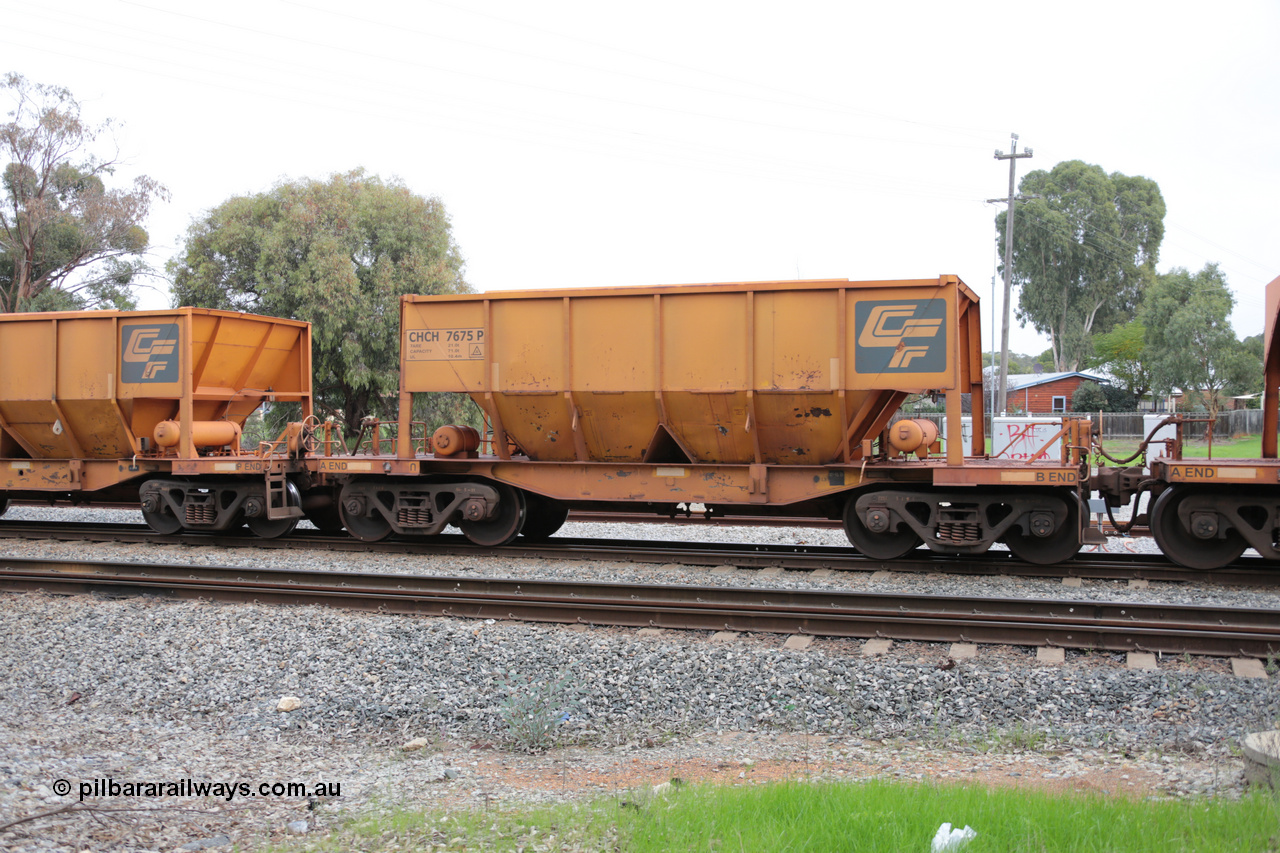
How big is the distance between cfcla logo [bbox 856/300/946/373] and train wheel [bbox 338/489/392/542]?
266 inches

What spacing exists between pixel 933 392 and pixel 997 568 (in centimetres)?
227

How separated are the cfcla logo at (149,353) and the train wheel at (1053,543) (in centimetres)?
1168

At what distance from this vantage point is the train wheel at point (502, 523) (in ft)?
36.4

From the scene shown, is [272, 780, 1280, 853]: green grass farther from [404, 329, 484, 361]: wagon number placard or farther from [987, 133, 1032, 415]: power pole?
[987, 133, 1032, 415]: power pole

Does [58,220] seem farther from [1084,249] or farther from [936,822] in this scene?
[1084,249]

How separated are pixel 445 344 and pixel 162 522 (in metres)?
5.30

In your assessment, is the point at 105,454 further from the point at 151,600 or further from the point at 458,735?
the point at 458,735

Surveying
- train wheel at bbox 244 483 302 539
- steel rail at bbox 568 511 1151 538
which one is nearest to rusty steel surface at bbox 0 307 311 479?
train wheel at bbox 244 483 302 539

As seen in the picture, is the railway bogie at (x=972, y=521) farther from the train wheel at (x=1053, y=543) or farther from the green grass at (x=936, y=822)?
the green grass at (x=936, y=822)

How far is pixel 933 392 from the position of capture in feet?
33.7

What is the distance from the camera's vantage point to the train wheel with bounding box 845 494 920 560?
976 cm

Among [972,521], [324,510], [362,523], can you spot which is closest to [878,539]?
[972,521]

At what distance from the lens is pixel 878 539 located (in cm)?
988

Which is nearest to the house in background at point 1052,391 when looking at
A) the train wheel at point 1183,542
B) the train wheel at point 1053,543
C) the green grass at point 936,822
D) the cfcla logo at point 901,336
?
the train wheel at point 1183,542
